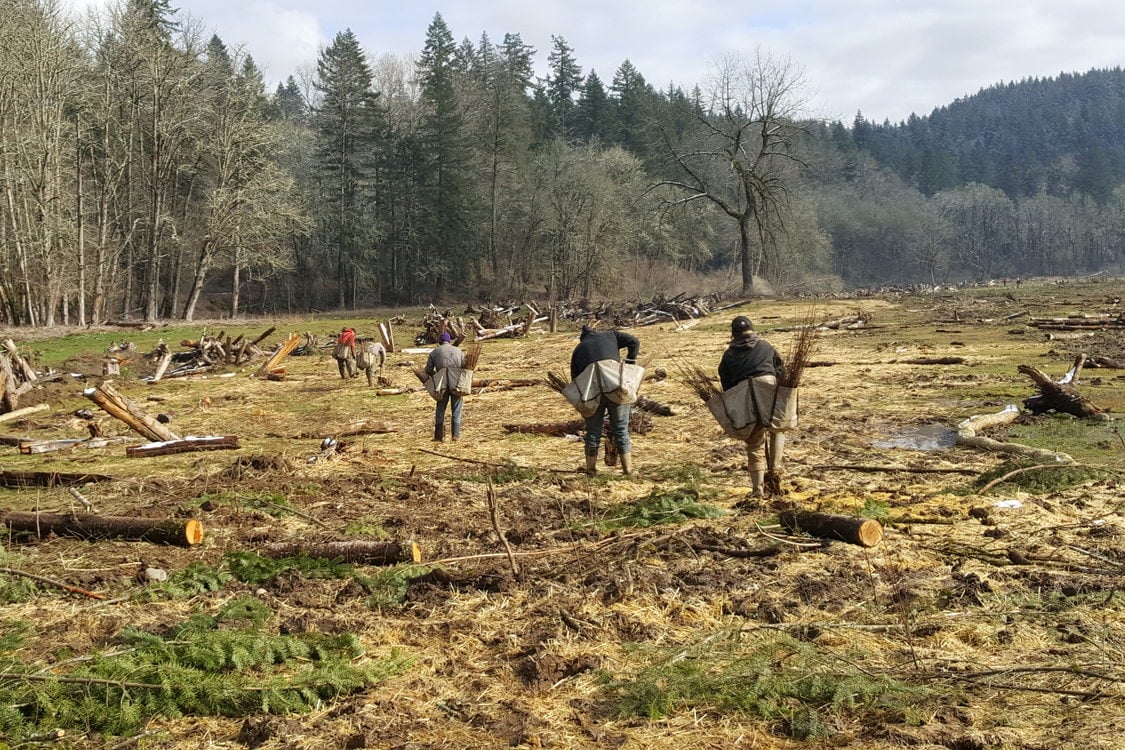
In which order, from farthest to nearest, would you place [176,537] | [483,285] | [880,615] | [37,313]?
[483,285], [37,313], [176,537], [880,615]

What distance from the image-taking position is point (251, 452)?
1260 cm

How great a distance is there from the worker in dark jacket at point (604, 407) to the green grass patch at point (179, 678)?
500cm

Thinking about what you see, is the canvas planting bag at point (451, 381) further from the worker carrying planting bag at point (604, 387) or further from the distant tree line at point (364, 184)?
the distant tree line at point (364, 184)

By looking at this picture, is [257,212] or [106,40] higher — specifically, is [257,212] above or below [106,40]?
below

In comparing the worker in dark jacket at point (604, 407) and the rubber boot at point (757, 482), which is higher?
the worker in dark jacket at point (604, 407)

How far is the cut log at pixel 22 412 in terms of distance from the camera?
615 inches

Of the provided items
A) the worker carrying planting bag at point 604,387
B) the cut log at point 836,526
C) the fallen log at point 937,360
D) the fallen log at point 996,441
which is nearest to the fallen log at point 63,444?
the worker carrying planting bag at point 604,387

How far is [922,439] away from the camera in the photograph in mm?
11453

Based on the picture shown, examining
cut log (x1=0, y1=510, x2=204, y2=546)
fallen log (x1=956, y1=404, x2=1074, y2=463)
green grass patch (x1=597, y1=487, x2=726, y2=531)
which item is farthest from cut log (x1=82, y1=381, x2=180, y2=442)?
fallen log (x1=956, y1=404, x2=1074, y2=463)

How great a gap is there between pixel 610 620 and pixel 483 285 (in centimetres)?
5914

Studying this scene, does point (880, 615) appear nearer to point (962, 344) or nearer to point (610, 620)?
point (610, 620)

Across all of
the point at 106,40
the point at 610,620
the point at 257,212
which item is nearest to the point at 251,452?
the point at 610,620

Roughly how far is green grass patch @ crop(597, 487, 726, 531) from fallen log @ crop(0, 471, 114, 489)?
6185mm

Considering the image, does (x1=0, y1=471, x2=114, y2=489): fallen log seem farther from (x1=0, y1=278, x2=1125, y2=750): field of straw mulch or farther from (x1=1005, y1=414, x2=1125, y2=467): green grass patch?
(x1=1005, y1=414, x2=1125, y2=467): green grass patch
